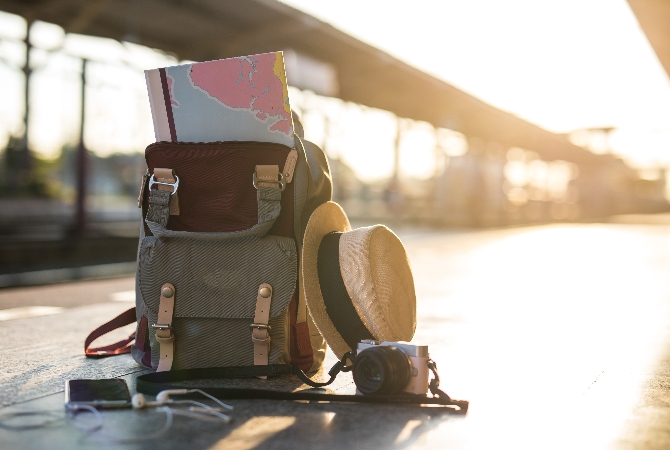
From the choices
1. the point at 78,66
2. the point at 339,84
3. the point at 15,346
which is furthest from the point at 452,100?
the point at 15,346

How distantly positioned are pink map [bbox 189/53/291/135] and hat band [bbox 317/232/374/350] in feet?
1.54

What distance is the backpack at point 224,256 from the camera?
2.48 metres

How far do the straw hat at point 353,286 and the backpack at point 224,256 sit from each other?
7 centimetres

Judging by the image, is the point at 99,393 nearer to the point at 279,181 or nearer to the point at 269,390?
the point at 269,390

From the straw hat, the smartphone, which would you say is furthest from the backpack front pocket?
the smartphone

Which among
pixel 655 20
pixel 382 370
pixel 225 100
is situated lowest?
pixel 382 370

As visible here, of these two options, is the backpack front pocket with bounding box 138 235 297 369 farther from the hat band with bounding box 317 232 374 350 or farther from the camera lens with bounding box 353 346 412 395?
the camera lens with bounding box 353 346 412 395

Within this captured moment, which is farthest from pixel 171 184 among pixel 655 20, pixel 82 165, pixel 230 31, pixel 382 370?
pixel 230 31

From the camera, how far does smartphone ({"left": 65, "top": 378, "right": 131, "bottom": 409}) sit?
82.1 inches

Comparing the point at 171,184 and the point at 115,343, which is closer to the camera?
the point at 171,184

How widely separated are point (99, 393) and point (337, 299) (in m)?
0.84

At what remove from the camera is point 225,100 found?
8.50 ft

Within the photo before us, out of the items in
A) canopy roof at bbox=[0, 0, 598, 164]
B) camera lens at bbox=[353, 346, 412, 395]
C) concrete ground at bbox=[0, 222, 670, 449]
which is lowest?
concrete ground at bbox=[0, 222, 670, 449]

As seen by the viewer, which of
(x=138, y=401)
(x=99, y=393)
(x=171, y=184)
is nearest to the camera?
(x=138, y=401)
